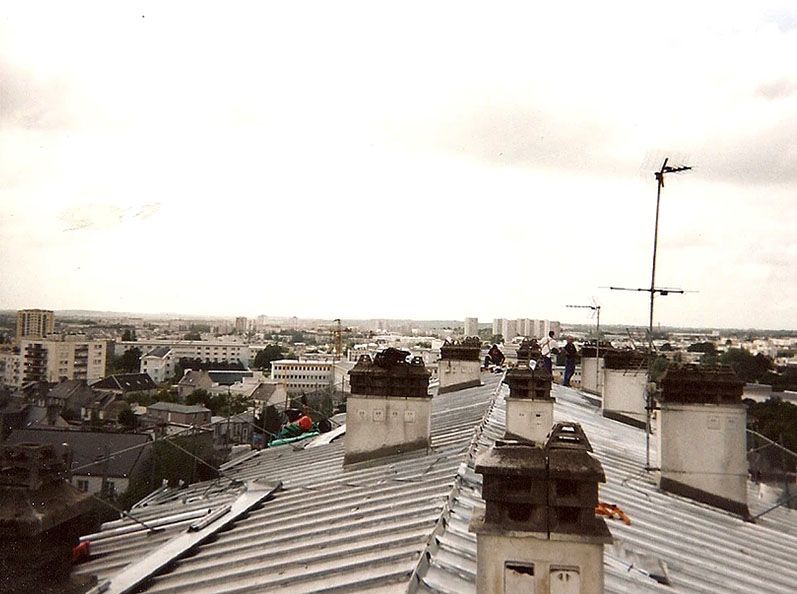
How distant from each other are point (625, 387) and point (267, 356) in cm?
11855

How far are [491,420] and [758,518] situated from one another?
4584 mm

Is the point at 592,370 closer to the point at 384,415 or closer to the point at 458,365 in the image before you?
the point at 458,365

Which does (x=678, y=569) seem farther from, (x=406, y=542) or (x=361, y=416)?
(x=361, y=416)

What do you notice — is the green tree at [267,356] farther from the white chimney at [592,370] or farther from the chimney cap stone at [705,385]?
the chimney cap stone at [705,385]

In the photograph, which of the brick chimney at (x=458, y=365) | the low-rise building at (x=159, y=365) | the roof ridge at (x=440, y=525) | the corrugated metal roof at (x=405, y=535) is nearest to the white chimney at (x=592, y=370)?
the brick chimney at (x=458, y=365)

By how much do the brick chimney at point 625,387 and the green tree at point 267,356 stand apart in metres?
112

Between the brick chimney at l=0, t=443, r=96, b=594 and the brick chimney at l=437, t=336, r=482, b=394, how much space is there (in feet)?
54.3

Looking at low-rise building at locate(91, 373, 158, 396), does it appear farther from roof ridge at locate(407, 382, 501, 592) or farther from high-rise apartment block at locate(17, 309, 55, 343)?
roof ridge at locate(407, 382, 501, 592)

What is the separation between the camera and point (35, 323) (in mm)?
20828

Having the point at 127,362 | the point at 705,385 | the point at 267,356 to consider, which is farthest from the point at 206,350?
the point at 705,385

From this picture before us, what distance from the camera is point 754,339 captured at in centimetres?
4459

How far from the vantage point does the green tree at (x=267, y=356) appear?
12912 centimetres

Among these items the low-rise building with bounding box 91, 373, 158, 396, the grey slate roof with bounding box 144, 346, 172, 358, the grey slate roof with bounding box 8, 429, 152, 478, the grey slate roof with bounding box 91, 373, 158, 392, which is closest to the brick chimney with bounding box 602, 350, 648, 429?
the grey slate roof with bounding box 8, 429, 152, 478

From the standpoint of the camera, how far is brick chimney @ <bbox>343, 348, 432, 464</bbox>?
1102 centimetres
